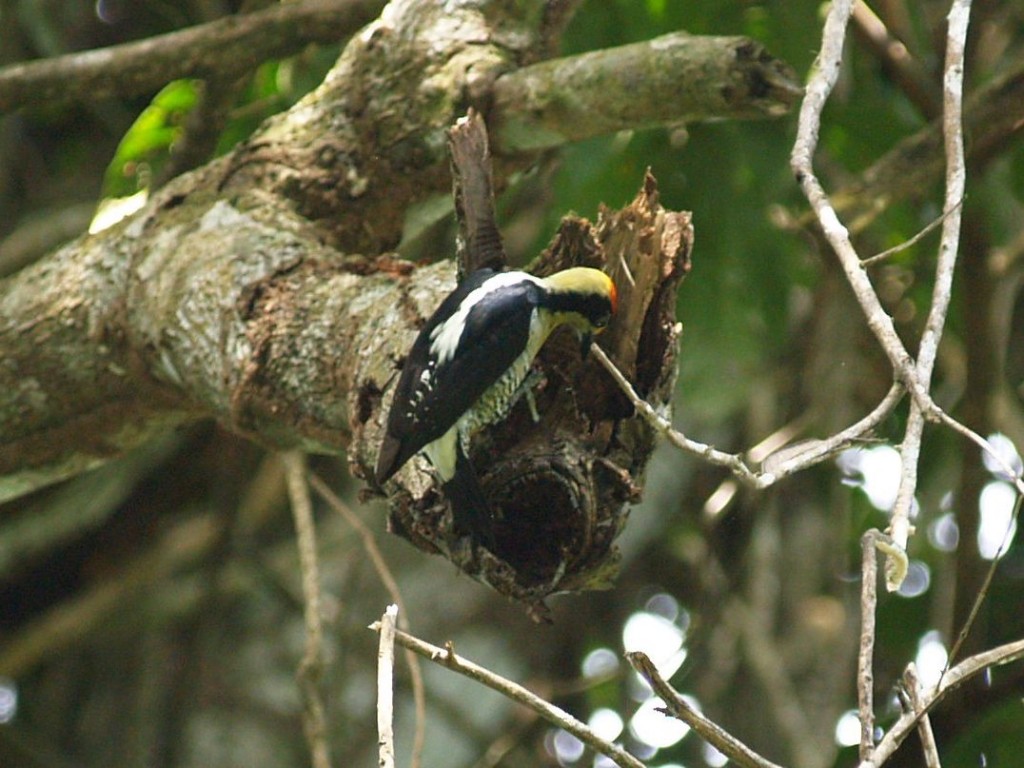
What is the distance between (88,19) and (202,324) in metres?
3.33

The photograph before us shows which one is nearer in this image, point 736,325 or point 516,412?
point 516,412

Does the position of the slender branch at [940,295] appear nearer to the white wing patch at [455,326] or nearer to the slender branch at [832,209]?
the slender branch at [832,209]

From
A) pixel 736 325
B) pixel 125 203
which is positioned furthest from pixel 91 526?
pixel 736 325

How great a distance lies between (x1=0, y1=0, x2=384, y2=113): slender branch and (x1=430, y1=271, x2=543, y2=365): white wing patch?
1186 millimetres

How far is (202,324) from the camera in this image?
269cm

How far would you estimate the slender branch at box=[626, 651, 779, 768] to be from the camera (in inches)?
61.4

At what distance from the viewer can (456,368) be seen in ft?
8.10

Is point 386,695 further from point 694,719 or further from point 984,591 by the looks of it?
point 984,591

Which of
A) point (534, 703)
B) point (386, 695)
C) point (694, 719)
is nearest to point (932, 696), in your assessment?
point (694, 719)

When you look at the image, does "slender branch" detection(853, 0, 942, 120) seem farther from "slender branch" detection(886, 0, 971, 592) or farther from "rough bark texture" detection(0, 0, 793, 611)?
"slender branch" detection(886, 0, 971, 592)

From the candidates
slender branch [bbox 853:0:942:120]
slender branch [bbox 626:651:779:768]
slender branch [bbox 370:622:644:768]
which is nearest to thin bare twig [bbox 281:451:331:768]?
slender branch [bbox 370:622:644:768]

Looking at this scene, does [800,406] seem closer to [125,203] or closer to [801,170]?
[125,203]

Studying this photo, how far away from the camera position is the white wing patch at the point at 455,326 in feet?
7.79

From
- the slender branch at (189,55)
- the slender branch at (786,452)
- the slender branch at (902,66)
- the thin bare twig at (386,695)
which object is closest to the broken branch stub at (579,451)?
the slender branch at (786,452)
